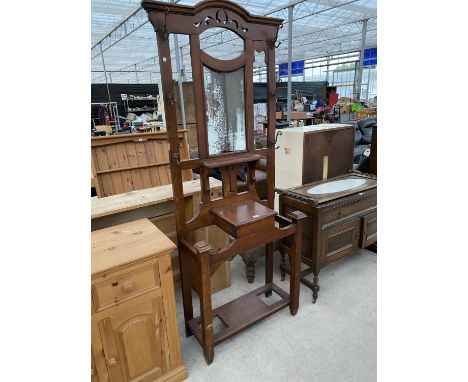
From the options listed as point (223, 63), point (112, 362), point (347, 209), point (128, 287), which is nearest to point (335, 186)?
point (347, 209)

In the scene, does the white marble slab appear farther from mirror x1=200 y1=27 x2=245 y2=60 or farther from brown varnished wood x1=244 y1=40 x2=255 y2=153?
mirror x1=200 y1=27 x2=245 y2=60

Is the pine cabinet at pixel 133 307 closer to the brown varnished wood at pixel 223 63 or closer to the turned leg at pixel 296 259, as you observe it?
the turned leg at pixel 296 259

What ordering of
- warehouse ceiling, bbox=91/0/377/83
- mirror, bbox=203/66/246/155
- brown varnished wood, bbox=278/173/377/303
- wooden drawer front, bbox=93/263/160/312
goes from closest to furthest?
wooden drawer front, bbox=93/263/160/312, mirror, bbox=203/66/246/155, brown varnished wood, bbox=278/173/377/303, warehouse ceiling, bbox=91/0/377/83

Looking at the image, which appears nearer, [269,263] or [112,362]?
[112,362]

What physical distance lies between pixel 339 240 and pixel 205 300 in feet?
3.57

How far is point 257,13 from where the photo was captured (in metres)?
7.96

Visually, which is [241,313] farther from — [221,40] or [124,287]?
[221,40]

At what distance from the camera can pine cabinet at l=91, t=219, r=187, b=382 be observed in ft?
3.95

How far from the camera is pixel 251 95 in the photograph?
1.57 m

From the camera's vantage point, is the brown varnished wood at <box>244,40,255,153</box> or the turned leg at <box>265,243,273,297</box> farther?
the turned leg at <box>265,243,273,297</box>

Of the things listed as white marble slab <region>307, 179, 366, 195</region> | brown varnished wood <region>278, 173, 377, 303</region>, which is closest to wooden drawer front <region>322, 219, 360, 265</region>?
brown varnished wood <region>278, 173, 377, 303</region>

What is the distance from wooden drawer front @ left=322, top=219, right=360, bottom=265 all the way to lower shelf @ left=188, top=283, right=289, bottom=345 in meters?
0.41

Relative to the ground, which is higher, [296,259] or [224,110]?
[224,110]
